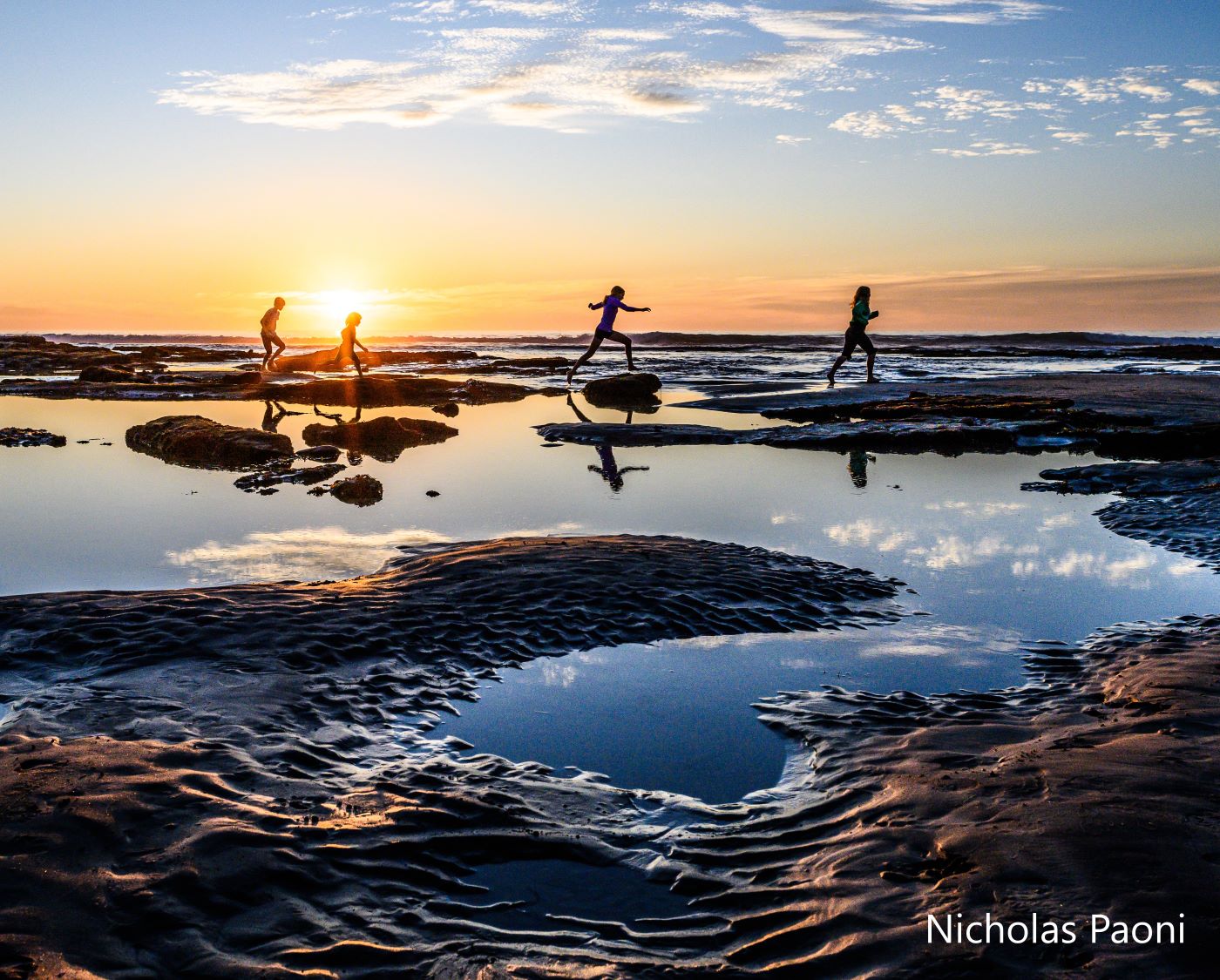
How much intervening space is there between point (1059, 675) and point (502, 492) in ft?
25.3

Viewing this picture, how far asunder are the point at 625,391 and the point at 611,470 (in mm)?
11494

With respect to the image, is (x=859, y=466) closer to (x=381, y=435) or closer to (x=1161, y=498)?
(x=1161, y=498)

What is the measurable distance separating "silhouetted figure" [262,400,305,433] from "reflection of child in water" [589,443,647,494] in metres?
6.96

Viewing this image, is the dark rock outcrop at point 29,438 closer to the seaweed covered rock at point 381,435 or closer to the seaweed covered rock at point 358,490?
the seaweed covered rock at point 381,435

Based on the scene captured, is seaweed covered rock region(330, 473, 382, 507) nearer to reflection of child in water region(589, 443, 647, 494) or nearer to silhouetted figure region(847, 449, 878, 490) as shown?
reflection of child in water region(589, 443, 647, 494)

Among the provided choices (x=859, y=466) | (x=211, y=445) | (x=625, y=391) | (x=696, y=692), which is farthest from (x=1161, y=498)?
(x=625, y=391)

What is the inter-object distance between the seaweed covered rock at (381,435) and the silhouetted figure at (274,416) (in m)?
0.90

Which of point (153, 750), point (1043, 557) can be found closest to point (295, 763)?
point (153, 750)

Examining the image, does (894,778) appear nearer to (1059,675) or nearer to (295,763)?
(1059,675)

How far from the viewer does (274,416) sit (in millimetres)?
21250

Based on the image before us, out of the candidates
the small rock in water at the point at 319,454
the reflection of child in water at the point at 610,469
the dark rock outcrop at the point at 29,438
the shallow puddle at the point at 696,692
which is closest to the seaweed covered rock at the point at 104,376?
the dark rock outcrop at the point at 29,438

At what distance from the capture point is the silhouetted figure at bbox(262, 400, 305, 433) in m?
19.0

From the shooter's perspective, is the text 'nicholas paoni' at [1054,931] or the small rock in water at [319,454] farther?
the small rock in water at [319,454]

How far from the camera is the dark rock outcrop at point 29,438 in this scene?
53.4 ft
